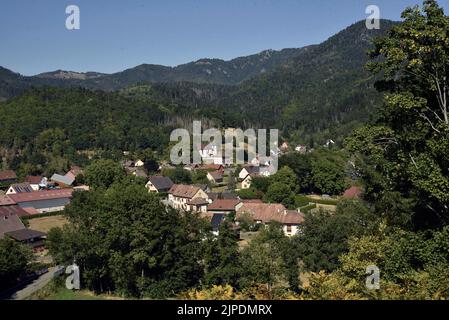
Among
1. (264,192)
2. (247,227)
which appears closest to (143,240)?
(247,227)

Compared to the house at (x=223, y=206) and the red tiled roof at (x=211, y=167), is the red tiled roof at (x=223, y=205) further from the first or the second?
the red tiled roof at (x=211, y=167)

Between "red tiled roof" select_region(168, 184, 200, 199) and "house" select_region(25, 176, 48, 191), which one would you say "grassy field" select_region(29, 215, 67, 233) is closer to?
"red tiled roof" select_region(168, 184, 200, 199)

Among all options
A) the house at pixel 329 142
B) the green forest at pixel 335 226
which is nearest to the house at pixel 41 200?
the green forest at pixel 335 226

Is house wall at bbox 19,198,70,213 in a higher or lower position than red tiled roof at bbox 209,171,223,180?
lower

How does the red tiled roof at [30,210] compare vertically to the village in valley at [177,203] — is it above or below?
below

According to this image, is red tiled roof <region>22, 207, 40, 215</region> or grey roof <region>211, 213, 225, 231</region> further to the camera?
red tiled roof <region>22, 207, 40, 215</region>

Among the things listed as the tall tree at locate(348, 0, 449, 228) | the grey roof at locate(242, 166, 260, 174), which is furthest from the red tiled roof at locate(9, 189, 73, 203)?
the tall tree at locate(348, 0, 449, 228)

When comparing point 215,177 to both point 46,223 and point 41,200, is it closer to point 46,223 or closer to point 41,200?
point 41,200
